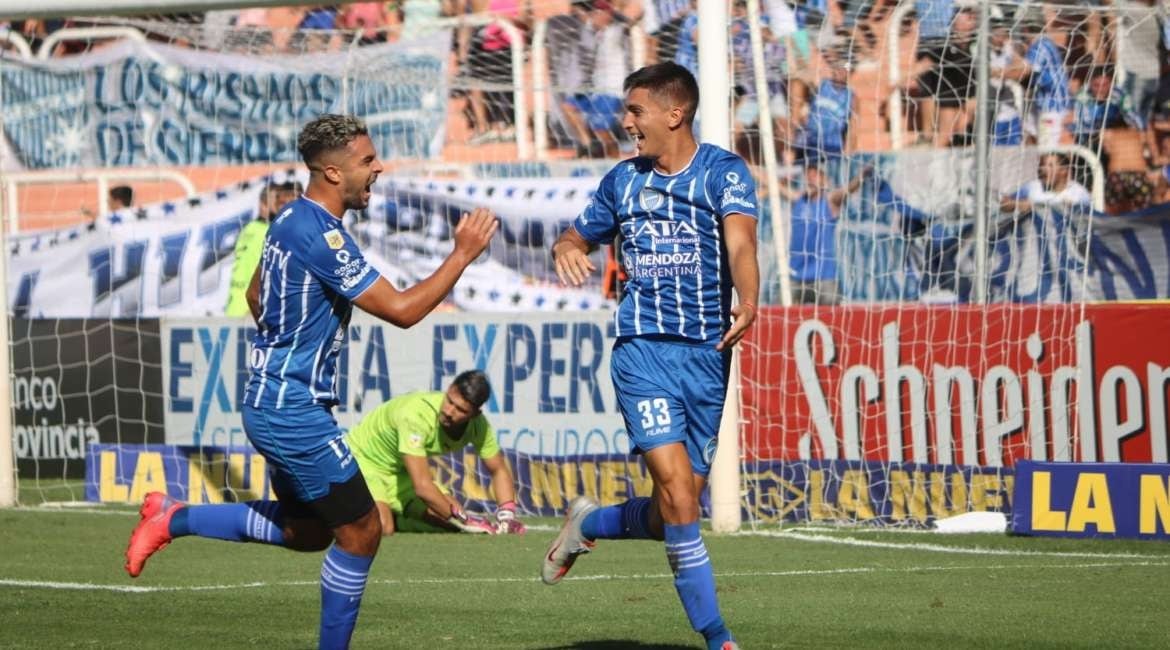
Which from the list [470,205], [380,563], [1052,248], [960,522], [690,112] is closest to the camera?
[690,112]

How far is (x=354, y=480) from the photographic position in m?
6.41

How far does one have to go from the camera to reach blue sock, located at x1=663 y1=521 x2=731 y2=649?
6.48 meters

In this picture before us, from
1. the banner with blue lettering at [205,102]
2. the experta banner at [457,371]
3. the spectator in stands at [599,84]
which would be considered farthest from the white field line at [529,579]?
the spectator in stands at [599,84]

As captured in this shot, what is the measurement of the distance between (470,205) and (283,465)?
9.49m

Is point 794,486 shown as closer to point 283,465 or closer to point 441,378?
point 441,378

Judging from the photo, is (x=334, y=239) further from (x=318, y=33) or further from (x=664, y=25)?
(x=318, y=33)

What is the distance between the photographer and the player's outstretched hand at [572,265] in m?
7.00

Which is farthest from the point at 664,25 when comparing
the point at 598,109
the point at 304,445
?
the point at 304,445

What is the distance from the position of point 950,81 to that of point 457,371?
434cm

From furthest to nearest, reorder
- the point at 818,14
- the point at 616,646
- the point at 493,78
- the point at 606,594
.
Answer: the point at 493,78 → the point at 818,14 → the point at 606,594 → the point at 616,646

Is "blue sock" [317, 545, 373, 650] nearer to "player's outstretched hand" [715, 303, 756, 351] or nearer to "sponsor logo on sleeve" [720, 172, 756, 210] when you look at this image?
"player's outstretched hand" [715, 303, 756, 351]

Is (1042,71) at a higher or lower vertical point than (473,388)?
higher

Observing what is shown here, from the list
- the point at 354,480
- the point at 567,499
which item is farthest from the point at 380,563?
the point at 354,480

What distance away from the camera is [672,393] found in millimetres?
6820
